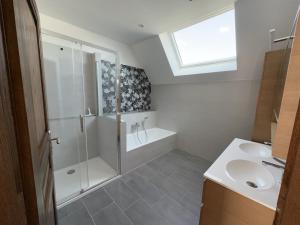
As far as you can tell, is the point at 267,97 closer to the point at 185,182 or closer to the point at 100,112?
Answer: the point at 185,182

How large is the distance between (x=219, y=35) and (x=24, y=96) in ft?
8.86

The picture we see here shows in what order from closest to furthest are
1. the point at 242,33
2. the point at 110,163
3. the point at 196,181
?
the point at 242,33
the point at 196,181
the point at 110,163

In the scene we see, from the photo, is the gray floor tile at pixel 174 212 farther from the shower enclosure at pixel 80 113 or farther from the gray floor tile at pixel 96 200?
the shower enclosure at pixel 80 113

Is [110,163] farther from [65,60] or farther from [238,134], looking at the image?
[238,134]

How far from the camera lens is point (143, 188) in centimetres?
197

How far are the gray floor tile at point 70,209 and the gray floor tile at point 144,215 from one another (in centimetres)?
62

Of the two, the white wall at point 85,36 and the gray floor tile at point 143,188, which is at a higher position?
the white wall at point 85,36

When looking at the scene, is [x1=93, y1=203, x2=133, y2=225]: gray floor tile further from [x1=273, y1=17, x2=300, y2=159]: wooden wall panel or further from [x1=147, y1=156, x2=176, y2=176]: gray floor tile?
[x1=273, y1=17, x2=300, y2=159]: wooden wall panel

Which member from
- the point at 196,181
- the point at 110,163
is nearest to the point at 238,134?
the point at 196,181

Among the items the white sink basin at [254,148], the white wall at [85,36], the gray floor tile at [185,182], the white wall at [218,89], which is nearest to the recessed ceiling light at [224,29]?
the white wall at [218,89]

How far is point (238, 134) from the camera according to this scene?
2.37 meters

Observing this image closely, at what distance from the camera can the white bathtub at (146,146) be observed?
2.39 metres

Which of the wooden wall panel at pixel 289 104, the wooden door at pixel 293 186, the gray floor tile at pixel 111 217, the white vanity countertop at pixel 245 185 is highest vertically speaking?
the wooden wall panel at pixel 289 104

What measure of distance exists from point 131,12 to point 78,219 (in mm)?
2672
